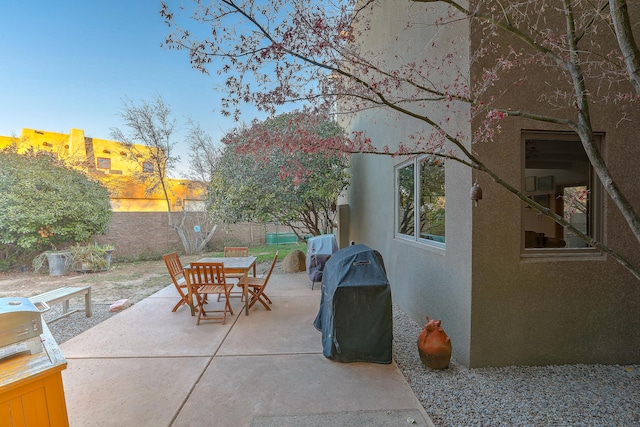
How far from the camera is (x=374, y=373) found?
2986 mm

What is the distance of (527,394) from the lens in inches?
Answer: 104

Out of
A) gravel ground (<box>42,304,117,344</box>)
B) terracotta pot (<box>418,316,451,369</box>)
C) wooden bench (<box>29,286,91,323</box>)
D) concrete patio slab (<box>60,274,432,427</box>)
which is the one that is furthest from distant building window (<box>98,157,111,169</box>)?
terracotta pot (<box>418,316,451,369</box>)

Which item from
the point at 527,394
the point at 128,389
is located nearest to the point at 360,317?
the point at 527,394

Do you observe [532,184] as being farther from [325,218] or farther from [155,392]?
[325,218]

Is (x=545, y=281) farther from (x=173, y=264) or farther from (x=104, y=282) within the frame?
(x=104, y=282)

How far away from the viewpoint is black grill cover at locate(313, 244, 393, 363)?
312cm

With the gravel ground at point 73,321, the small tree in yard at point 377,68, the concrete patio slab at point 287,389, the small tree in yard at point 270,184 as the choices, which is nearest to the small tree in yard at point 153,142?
the small tree in yard at point 270,184

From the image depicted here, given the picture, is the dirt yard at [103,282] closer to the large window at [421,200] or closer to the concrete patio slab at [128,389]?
the concrete patio slab at [128,389]

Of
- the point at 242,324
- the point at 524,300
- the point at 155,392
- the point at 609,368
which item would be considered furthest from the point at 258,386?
the point at 609,368

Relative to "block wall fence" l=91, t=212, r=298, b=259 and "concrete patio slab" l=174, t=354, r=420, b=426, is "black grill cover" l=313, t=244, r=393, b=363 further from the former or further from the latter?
"block wall fence" l=91, t=212, r=298, b=259

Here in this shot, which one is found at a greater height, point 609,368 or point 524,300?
point 524,300

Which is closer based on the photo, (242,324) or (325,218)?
(242,324)

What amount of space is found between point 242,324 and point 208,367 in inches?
Answer: 49.8

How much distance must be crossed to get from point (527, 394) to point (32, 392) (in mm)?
3629
